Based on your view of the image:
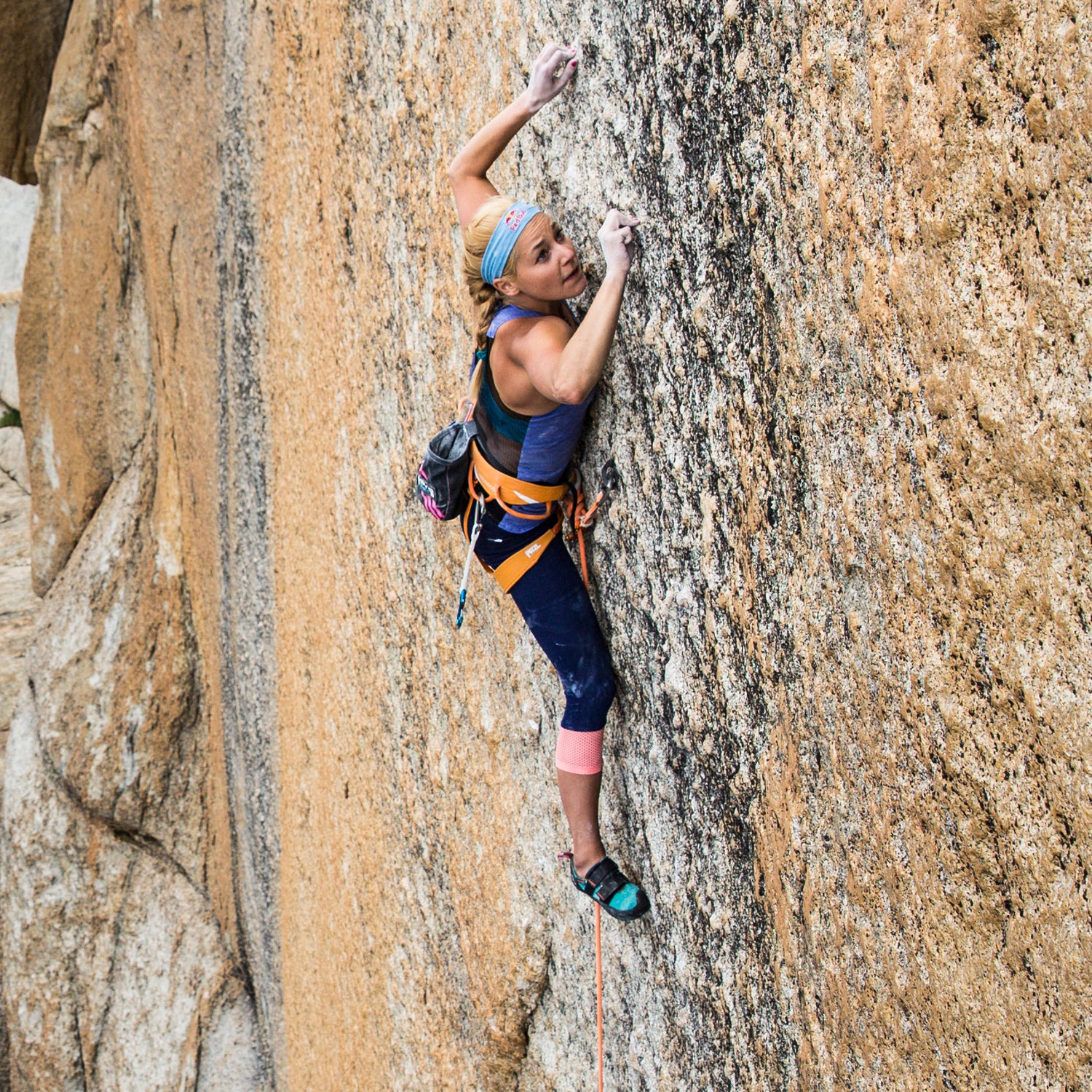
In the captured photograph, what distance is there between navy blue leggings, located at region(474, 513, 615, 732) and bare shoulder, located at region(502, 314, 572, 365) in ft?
1.65

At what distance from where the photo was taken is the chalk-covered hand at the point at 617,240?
2.33 m

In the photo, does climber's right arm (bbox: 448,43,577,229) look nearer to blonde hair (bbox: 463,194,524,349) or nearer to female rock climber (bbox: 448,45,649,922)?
female rock climber (bbox: 448,45,649,922)

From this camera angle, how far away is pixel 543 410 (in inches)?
102

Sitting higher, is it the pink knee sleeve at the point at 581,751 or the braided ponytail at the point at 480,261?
the braided ponytail at the point at 480,261

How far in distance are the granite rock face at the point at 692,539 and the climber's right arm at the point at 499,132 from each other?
74 millimetres

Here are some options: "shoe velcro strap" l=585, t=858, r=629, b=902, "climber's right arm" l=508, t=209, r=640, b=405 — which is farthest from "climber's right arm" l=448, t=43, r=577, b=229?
"shoe velcro strap" l=585, t=858, r=629, b=902

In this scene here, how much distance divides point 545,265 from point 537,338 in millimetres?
161

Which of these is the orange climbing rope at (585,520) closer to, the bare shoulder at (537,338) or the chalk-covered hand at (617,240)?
the bare shoulder at (537,338)

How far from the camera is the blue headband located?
7.76 ft

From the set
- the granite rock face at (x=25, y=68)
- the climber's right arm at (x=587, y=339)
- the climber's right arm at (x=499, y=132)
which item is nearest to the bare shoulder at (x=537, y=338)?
the climber's right arm at (x=587, y=339)

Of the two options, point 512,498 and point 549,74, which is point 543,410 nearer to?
point 512,498

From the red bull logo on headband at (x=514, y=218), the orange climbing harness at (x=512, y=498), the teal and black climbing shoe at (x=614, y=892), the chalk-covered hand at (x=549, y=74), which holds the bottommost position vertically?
the teal and black climbing shoe at (x=614, y=892)

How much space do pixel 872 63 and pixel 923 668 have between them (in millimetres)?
997

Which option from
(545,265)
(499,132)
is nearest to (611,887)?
(545,265)
